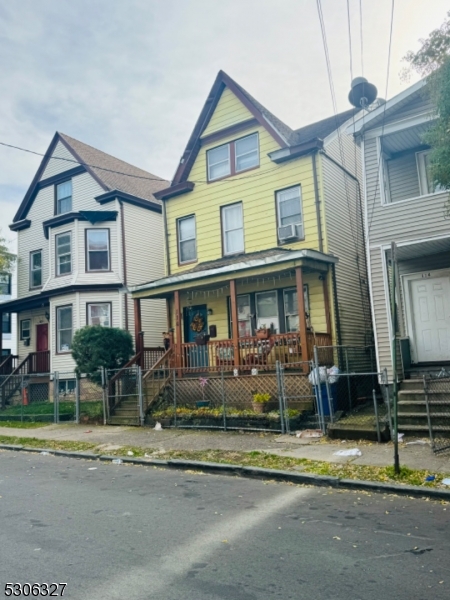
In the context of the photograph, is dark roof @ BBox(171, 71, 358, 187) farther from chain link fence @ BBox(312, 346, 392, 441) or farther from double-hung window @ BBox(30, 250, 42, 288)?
double-hung window @ BBox(30, 250, 42, 288)

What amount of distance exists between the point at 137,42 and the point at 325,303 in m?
9.04

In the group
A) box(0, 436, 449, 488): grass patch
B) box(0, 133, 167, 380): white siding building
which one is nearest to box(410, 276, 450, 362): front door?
box(0, 436, 449, 488): grass patch

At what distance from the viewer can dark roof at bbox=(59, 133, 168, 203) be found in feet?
71.6

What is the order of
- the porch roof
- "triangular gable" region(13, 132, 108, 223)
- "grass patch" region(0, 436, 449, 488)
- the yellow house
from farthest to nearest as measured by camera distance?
"triangular gable" region(13, 132, 108, 223) → the yellow house → the porch roof → "grass patch" region(0, 436, 449, 488)

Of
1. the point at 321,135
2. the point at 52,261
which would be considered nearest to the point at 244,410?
the point at 321,135

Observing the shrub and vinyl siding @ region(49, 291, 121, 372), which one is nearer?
the shrub

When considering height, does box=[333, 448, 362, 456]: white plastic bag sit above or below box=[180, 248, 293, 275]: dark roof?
below

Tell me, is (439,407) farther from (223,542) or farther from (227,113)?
(227,113)

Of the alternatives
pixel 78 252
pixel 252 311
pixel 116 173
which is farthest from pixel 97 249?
pixel 252 311

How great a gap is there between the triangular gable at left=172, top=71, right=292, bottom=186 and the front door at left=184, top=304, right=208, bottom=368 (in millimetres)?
4941

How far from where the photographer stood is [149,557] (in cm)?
450

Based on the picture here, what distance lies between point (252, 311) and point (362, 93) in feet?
27.6

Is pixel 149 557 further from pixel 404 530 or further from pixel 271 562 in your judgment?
pixel 404 530

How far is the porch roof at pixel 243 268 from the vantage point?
13.4 m
